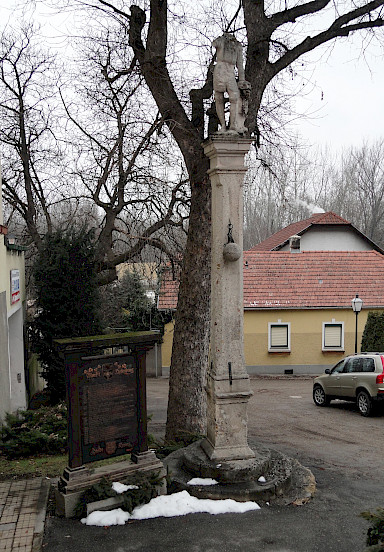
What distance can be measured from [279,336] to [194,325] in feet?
48.9

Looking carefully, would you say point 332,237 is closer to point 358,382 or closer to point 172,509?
point 358,382

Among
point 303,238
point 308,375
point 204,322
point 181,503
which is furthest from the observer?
point 303,238

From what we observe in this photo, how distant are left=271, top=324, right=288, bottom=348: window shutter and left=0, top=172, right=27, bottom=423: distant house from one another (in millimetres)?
13555

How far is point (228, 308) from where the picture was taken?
634 centimetres

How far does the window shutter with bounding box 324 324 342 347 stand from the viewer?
2384 cm

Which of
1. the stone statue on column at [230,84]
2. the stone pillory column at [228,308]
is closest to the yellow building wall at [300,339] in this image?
the stone pillory column at [228,308]

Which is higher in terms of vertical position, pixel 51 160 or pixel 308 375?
pixel 51 160

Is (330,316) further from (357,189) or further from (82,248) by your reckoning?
(357,189)

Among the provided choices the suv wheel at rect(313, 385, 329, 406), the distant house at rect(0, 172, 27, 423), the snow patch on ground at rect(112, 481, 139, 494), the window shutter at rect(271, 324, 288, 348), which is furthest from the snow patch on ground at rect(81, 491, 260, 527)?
the window shutter at rect(271, 324, 288, 348)

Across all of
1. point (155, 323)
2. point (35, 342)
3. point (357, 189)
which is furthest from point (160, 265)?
point (357, 189)

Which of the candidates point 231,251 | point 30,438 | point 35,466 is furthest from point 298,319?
point 231,251

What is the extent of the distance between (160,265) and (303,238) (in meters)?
19.1

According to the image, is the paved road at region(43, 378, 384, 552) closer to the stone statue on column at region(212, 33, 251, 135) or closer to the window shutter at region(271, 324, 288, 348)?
the stone statue on column at region(212, 33, 251, 135)

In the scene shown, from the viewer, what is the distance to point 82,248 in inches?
521
